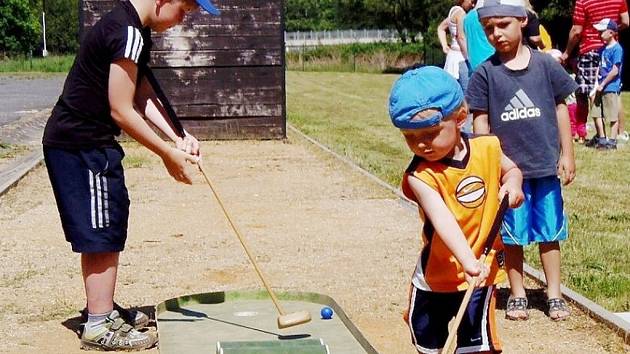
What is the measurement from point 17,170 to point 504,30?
6.90 m

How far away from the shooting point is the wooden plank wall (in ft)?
45.1

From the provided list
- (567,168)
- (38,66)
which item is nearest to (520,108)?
(567,168)

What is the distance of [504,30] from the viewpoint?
523 centimetres

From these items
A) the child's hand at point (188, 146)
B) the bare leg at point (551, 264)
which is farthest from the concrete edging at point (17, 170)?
the bare leg at point (551, 264)

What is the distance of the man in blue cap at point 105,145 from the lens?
16.1 ft

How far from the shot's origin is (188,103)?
13859mm

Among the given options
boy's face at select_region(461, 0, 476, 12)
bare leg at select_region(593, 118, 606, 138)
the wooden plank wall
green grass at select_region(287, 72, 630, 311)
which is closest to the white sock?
green grass at select_region(287, 72, 630, 311)

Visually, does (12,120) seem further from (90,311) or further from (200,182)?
(90,311)

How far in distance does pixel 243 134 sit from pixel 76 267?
745 centimetres

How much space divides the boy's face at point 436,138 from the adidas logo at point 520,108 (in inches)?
64.9

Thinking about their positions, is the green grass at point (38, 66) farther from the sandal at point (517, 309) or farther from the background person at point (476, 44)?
the sandal at point (517, 309)

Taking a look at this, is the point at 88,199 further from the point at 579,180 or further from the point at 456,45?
the point at 579,180

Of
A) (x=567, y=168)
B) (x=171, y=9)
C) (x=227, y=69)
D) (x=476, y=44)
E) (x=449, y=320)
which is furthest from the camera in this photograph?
(x=227, y=69)

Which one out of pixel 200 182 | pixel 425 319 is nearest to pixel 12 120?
pixel 200 182
